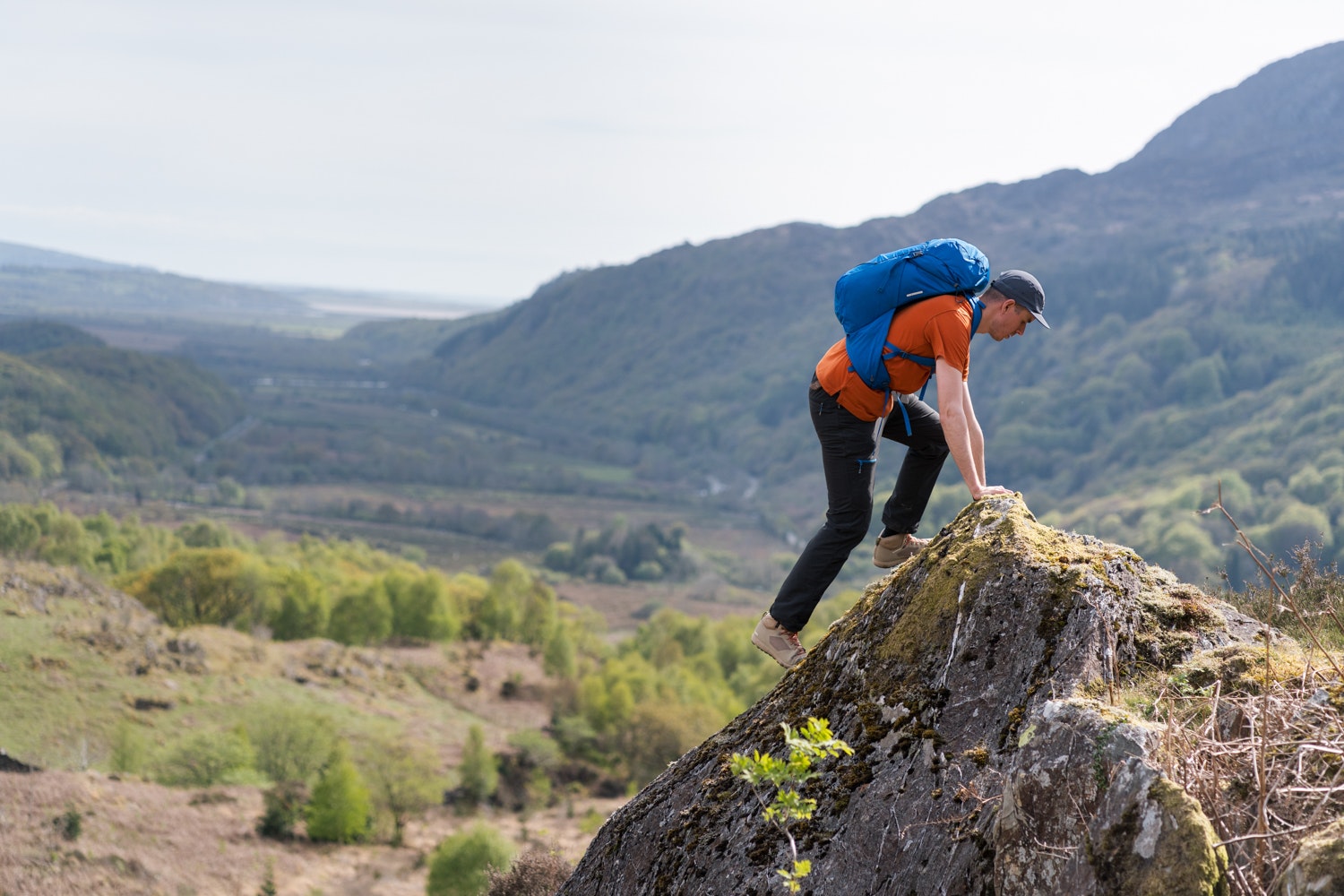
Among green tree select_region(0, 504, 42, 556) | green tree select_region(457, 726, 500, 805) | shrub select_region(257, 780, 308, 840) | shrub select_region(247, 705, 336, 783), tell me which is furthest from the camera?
green tree select_region(0, 504, 42, 556)

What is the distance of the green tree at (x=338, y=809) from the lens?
5481 cm

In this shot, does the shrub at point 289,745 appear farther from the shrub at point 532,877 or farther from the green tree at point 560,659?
the shrub at point 532,877

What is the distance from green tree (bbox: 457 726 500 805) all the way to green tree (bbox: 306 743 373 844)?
31.0 ft

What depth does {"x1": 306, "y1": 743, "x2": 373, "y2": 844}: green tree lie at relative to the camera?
54812 millimetres

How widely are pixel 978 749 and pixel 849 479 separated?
225 centimetres

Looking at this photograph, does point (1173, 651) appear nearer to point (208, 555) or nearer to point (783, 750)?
point (783, 750)

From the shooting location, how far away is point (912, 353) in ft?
21.8

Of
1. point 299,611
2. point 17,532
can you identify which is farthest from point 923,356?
point 17,532

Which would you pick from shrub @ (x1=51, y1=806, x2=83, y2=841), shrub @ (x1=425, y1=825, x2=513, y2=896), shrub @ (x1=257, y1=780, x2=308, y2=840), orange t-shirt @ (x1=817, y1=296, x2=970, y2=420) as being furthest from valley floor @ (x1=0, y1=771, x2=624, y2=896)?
orange t-shirt @ (x1=817, y1=296, x2=970, y2=420)

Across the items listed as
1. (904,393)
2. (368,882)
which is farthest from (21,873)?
(904,393)

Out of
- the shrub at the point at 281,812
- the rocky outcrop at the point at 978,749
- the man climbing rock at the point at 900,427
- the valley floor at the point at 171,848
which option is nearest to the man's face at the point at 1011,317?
the man climbing rock at the point at 900,427

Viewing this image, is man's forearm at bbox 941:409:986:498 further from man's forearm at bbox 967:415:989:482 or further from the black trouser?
the black trouser

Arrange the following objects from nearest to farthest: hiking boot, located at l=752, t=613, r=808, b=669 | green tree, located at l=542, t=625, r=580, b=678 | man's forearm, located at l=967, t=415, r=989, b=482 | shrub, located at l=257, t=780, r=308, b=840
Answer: man's forearm, located at l=967, t=415, r=989, b=482
hiking boot, located at l=752, t=613, r=808, b=669
shrub, located at l=257, t=780, r=308, b=840
green tree, located at l=542, t=625, r=580, b=678

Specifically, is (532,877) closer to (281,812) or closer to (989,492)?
(989,492)
